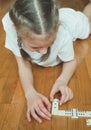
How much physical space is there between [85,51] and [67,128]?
2.25 ft

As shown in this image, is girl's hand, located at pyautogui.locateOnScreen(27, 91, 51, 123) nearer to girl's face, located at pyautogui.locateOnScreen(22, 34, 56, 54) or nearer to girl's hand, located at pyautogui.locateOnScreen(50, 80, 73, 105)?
girl's hand, located at pyautogui.locateOnScreen(50, 80, 73, 105)

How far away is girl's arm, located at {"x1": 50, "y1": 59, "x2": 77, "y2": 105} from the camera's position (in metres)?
1.16

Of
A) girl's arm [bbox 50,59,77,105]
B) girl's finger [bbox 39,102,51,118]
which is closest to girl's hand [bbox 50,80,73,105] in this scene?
girl's arm [bbox 50,59,77,105]

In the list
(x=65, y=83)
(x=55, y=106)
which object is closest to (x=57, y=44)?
(x=65, y=83)

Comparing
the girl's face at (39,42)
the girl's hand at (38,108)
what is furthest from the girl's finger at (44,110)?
the girl's face at (39,42)

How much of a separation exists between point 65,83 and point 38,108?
0.79ft

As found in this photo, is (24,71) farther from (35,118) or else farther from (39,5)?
(39,5)

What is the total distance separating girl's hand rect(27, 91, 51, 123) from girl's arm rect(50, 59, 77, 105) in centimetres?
7

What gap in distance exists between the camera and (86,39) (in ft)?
5.67

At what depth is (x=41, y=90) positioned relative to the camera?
1275mm

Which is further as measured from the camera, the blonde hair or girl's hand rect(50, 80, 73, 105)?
girl's hand rect(50, 80, 73, 105)

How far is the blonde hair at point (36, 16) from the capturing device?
0.97 metres

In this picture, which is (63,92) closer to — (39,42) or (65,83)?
(65,83)

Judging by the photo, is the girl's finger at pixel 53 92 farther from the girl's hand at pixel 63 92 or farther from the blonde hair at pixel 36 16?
the blonde hair at pixel 36 16
